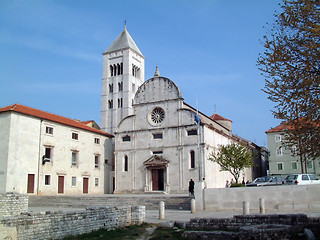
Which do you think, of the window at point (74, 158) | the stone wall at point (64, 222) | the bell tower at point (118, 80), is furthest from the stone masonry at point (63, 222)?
the bell tower at point (118, 80)

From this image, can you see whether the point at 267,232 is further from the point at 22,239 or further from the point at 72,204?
the point at 72,204

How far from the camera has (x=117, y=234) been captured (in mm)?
15281

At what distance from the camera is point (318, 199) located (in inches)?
845

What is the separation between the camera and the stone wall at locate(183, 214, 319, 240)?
1231 cm

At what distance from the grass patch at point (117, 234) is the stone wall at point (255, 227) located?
2378 millimetres

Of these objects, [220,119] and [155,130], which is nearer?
[155,130]

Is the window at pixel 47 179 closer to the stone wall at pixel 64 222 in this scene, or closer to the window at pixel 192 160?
the window at pixel 192 160

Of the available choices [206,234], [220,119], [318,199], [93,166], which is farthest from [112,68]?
[206,234]

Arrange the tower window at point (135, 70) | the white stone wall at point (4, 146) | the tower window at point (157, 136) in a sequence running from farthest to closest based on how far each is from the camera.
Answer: the tower window at point (135, 70) < the tower window at point (157, 136) < the white stone wall at point (4, 146)

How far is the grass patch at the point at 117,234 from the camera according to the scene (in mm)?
14406

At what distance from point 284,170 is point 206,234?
45.8 m

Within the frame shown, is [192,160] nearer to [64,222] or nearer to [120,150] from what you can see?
[120,150]

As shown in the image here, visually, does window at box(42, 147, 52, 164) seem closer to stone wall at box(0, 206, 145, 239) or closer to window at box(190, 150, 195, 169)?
window at box(190, 150, 195, 169)

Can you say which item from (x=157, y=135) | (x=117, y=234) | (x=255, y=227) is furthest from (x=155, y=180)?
(x=255, y=227)
